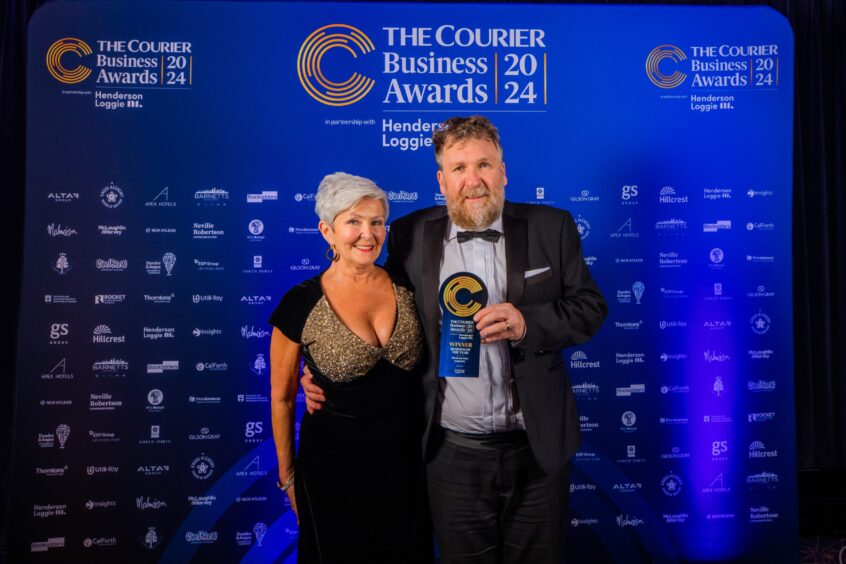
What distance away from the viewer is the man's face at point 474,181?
6.38 ft

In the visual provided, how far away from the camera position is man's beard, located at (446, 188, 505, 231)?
6.40 feet

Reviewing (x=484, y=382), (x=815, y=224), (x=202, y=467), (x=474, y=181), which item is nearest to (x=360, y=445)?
(x=484, y=382)

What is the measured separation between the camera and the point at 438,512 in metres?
2.01

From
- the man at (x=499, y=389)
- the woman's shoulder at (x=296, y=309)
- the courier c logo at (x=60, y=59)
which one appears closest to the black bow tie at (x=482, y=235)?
the man at (x=499, y=389)

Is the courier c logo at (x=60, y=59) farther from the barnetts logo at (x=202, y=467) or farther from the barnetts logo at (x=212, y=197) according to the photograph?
the barnetts logo at (x=202, y=467)

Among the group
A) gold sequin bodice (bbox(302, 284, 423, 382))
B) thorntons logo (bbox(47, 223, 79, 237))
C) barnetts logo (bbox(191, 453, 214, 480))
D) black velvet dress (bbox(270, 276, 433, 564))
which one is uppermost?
thorntons logo (bbox(47, 223, 79, 237))

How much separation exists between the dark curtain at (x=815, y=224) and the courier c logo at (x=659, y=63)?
63cm

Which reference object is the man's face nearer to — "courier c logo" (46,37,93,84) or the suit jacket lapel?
the suit jacket lapel

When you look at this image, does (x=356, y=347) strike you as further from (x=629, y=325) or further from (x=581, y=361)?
(x=629, y=325)

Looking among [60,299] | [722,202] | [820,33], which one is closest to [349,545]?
[60,299]

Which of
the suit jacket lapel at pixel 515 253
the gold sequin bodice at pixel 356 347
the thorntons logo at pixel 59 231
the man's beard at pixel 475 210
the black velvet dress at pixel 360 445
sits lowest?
the black velvet dress at pixel 360 445

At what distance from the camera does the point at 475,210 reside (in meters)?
1.95

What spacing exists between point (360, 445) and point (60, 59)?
106 inches

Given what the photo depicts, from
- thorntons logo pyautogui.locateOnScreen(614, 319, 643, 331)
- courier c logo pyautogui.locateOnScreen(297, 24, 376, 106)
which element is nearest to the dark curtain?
thorntons logo pyautogui.locateOnScreen(614, 319, 643, 331)
